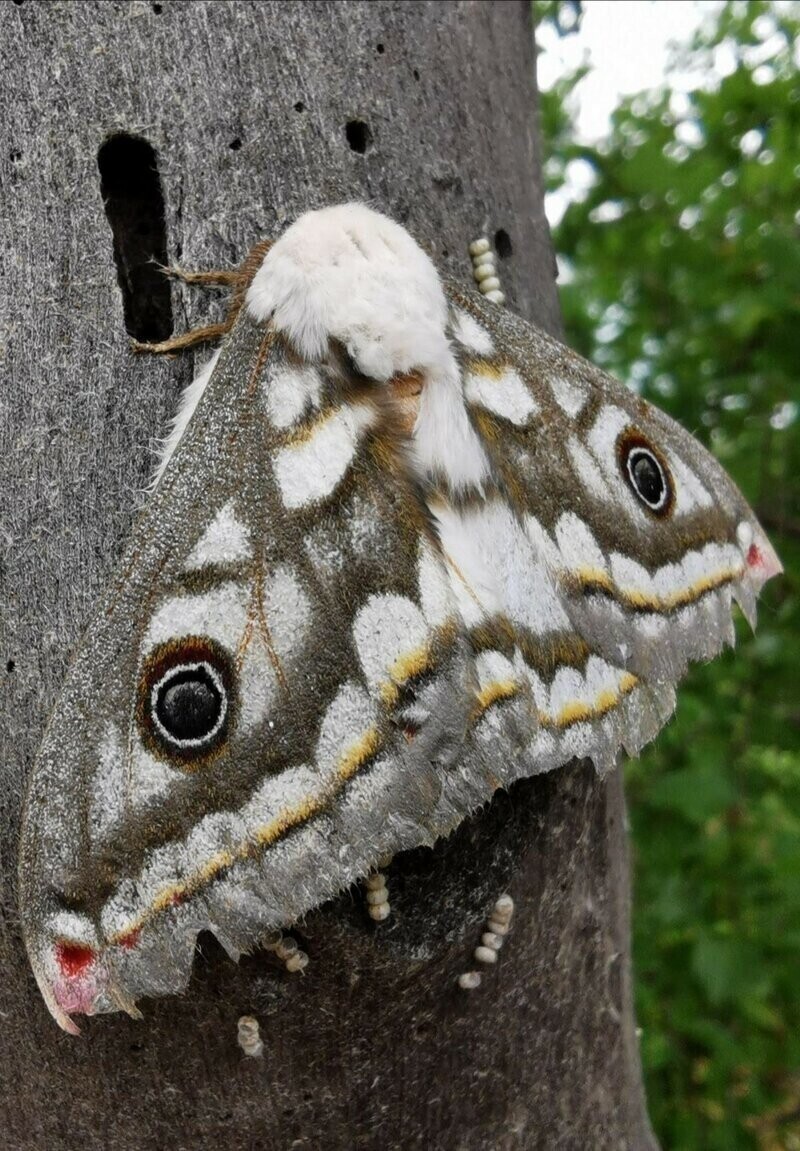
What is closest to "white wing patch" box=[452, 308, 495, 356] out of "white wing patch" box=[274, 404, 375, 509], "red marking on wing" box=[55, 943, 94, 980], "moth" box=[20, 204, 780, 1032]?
"moth" box=[20, 204, 780, 1032]

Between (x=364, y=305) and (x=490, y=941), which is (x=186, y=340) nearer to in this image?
(x=364, y=305)

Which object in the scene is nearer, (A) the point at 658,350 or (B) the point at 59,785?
(B) the point at 59,785

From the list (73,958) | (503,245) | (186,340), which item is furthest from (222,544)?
(503,245)

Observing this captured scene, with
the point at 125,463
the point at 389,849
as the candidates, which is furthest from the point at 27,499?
the point at 389,849

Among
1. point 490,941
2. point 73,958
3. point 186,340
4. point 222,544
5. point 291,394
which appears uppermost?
point 186,340

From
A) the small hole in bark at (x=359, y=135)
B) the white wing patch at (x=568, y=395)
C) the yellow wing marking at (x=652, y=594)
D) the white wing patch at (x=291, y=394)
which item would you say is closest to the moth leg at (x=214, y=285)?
the white wing patch at (x=291, y=394)

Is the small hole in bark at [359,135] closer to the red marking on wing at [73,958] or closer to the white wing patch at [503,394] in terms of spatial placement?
the white wing patch at [503,394]

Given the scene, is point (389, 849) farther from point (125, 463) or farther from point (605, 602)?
point (125, 463)
